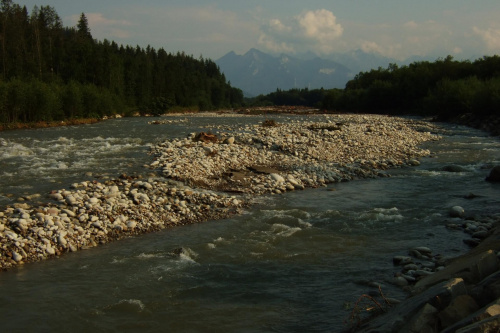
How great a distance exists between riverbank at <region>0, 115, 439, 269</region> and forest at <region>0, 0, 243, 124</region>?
24.4 m

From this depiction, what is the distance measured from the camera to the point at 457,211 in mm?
12398

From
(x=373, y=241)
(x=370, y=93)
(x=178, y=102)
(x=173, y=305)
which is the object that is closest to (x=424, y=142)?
(x=373, y=241)

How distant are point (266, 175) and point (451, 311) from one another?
40.7 ft

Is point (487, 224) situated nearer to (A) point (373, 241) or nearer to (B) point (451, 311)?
(A) point (373, 241)

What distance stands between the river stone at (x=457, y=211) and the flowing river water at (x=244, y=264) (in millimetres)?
196

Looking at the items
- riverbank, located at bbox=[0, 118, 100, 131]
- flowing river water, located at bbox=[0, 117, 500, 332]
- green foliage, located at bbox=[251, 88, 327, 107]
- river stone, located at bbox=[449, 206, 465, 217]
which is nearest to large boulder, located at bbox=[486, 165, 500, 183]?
flowing river water, located at bbox=[0, 117, 500, 332]

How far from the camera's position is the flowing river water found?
668 centimetres

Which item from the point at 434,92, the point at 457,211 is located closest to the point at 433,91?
the point at 434,92

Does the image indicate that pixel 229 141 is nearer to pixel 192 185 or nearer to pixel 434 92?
pixel 192 185

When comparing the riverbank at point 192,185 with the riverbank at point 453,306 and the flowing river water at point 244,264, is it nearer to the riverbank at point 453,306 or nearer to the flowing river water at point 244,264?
the flowing river water at point 244,264

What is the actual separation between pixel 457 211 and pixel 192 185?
347 inches

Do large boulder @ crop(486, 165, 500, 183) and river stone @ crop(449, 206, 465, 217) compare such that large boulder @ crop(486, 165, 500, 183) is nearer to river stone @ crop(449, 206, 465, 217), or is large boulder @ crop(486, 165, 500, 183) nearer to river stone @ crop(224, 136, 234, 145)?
river stone @ crop(449, 206, 465, 217)

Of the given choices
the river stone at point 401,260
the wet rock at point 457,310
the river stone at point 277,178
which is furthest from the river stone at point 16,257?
the river stone at point 277,178

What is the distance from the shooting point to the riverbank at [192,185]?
9844 mm
